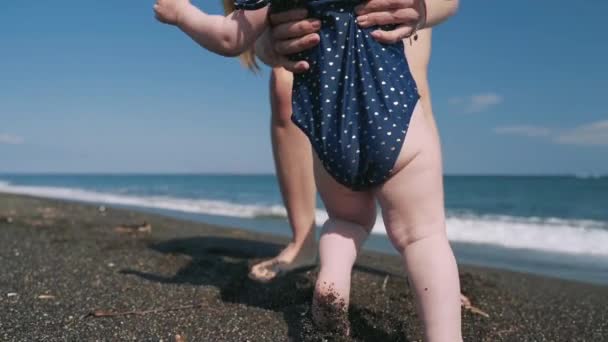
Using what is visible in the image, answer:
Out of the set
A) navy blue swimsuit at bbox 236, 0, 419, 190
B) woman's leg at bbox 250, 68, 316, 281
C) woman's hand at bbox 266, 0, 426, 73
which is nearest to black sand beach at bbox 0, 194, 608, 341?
woman's leg at bbox 250, 68, 316, 281

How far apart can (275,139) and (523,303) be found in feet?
5.40

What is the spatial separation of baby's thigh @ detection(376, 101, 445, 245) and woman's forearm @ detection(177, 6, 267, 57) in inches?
24.2

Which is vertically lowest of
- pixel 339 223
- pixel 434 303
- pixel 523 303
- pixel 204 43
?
pixel 523 303

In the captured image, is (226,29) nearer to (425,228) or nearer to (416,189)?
(416,189)

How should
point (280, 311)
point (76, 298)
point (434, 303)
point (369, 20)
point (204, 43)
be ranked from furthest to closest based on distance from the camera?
1. point (76, 298)
2. point (280, 311)
3. point (204, 43)
4. point (369, 20)
5. point (434, 303)

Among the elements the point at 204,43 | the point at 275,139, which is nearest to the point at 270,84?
the point at 275,139

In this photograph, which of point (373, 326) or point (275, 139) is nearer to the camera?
point (373, 326)

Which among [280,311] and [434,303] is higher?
[434,303]

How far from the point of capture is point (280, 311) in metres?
2.37

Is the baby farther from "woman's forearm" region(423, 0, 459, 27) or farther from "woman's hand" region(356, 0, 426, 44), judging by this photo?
"woman's forearm" region(423, 0, 459, 27)

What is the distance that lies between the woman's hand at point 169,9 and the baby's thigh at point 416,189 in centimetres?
88

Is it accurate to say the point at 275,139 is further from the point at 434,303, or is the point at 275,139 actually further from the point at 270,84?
the point at 434,303

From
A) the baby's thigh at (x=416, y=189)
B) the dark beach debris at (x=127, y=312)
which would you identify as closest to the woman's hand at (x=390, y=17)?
the baby's thigh at (x=416, y=189)

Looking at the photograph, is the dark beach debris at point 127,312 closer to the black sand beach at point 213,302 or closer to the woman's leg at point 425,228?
the black sand beach at point 213,302
